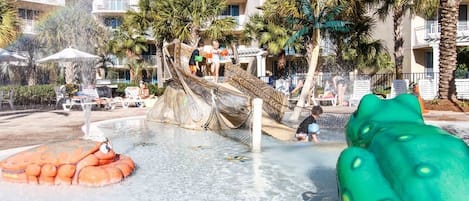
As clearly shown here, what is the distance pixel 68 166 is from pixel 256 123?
344 cm

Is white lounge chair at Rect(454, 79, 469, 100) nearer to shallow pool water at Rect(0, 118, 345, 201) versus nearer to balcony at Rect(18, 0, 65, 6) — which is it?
shallow pool water at Rect(0, 118, 345, 201)

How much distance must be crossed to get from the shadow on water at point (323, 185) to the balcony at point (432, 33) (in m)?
23.9

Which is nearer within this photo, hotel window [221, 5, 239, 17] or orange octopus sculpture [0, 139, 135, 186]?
orange octopus sculpture [0, 139, 135, 186]


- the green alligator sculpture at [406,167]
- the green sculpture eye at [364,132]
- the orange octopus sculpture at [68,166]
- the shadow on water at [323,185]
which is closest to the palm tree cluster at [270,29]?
the shadow on water at [323,185]

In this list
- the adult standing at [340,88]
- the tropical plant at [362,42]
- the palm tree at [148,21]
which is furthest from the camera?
the palm tree at [148,21]

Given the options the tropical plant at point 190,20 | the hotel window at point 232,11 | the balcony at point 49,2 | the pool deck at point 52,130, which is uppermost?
the balcony at point 49,2

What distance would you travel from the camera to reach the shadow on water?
5.41 meters

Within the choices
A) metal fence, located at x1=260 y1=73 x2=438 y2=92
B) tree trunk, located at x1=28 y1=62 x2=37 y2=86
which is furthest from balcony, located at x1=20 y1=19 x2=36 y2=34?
metal fence, located at x1=260 y1=73 x2=438 y2=92

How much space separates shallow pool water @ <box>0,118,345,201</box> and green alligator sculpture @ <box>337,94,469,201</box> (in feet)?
6.32

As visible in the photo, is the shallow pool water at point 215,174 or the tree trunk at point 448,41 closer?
the shallow pool water at point 215,174

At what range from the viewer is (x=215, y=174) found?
6.82 m

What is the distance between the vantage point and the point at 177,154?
28.3 ft

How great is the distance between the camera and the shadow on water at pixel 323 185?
17.7 feet

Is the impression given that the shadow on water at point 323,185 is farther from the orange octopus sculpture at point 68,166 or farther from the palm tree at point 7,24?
the palm tree at point 7,24
